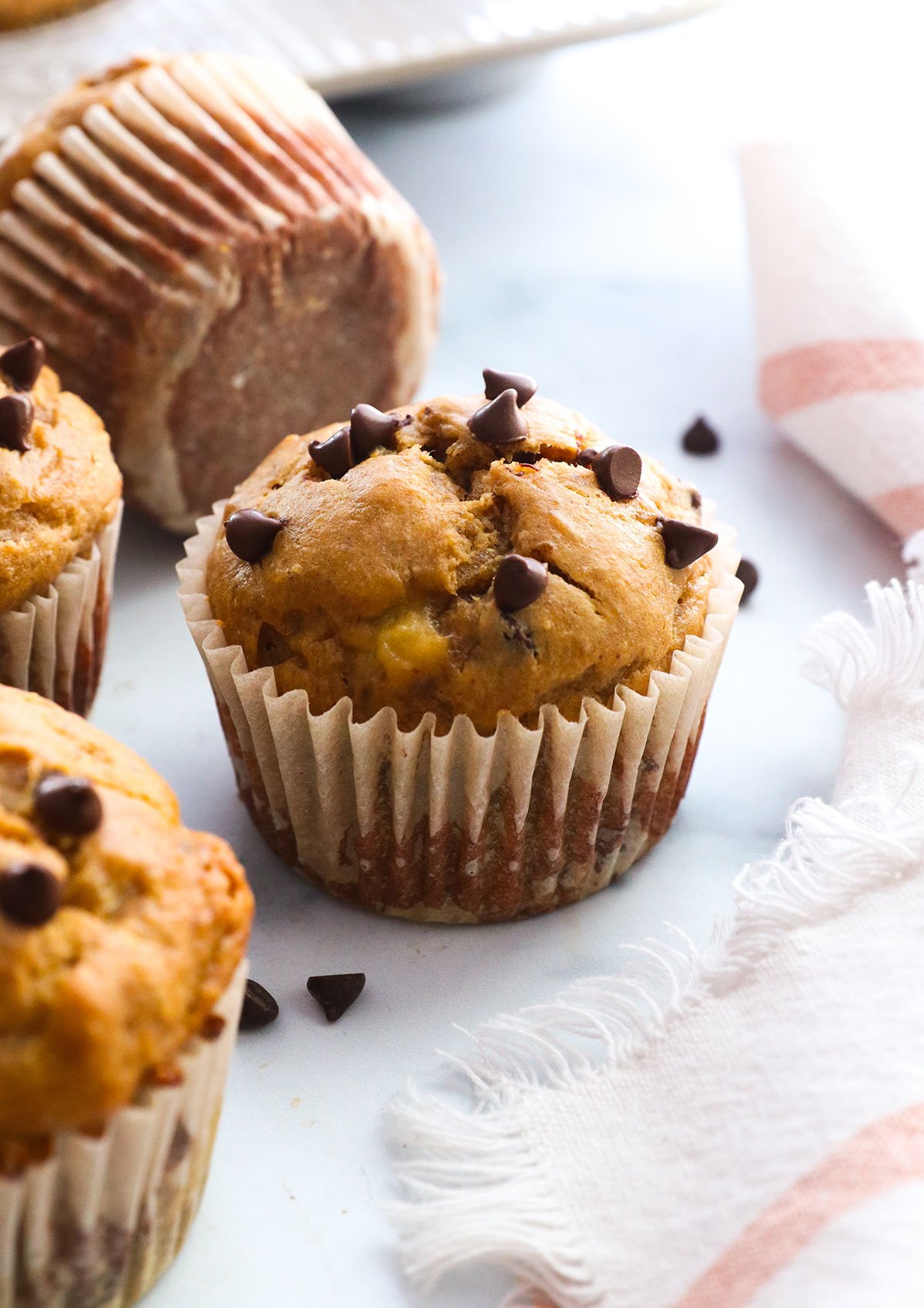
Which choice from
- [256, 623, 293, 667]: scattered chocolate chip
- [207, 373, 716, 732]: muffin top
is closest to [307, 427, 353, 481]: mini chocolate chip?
Result: [207, 373, 716, 732]: muffin top

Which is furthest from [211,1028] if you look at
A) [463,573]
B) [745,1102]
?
[463,573]

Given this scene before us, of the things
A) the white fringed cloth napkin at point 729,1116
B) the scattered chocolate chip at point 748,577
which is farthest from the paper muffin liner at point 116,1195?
the scattered chocolate chip at point 748,577

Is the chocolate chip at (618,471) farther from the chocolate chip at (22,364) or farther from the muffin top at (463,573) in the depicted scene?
the chocolate chip at (22,364)

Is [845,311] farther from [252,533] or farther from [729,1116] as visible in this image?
[729,1116]

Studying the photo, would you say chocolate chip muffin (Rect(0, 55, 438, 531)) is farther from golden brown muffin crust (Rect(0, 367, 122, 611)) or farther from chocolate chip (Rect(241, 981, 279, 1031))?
chocolate chip (Rect(241, 981, 279, 1031))

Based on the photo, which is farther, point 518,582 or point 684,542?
point 684,542
